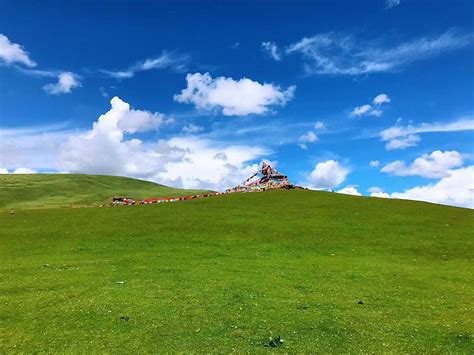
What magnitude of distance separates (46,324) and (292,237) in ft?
78.6

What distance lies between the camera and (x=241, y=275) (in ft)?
75.5

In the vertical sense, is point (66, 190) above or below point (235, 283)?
above

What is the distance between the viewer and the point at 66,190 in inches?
5453

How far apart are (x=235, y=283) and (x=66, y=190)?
132416 mm

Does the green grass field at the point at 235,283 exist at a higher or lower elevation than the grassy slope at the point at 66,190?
lower

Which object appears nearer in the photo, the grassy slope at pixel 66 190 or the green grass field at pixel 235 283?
the green grass field at pixel 235 283

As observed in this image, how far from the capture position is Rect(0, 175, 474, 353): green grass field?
→ 1430cm

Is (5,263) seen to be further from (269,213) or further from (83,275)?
(269,213)

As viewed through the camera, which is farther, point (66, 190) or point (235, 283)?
point (66, 190)

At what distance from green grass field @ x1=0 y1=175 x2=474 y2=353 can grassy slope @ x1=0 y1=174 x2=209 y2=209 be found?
7640 centimetres

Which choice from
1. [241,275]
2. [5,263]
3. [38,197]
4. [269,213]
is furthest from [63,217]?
[38,197]

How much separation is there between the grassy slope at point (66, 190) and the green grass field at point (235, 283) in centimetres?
7640

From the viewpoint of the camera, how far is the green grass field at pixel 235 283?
14.3 meters

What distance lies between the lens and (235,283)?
69.2 feet
